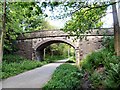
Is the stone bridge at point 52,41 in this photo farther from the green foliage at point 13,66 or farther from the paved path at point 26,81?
the paved path at point 26,81

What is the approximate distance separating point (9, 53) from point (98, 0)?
15504 millimetres

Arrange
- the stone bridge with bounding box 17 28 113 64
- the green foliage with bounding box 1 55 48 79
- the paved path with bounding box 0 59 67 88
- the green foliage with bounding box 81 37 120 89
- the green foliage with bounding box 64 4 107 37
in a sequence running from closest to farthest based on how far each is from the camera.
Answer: the green foliage with bounding box 81 37 120 89
the green foliage with bounding box 64 4 107 37
the paved path with bounding box 0 59 67 88
the green foliage with bounding box 1 55 48 79
the stone bridge with bounding box 17 28 113 64

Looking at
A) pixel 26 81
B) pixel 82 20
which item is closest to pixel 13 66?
pixel 26 81

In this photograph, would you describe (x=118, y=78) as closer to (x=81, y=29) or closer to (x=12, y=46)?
(x=81, y=29)

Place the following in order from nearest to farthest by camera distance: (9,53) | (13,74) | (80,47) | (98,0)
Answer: (98,0) → (13,74) → (80,47) → (9,53)

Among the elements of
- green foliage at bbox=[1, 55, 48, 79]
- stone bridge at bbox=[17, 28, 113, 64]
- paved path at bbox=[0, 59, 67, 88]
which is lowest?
paved path at bbox=[0, 59, 67, 88]

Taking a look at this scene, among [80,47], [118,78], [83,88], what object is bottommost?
[83,88]

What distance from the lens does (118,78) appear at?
680 cm

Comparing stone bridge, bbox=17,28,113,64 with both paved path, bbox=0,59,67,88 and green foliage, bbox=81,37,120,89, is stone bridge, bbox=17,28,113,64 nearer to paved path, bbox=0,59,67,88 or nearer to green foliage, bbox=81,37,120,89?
green foliage, bbox=81,37,120,89

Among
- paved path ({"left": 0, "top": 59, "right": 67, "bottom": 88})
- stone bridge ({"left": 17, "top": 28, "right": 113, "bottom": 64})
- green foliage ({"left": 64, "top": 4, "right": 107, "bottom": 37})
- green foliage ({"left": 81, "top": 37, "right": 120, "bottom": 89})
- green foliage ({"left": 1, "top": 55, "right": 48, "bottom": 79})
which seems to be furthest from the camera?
stone bridge ({"left": 17, "top": 28, "right": 113, "bottom": 64})

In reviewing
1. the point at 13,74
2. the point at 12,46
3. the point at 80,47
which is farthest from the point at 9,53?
the point at 13,74

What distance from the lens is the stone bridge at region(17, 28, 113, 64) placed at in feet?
60.8

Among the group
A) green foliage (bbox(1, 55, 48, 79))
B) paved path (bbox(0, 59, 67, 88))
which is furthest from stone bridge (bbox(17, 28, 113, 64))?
paved path (bbox(0, 59, 67, 88))

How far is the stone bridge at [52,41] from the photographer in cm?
1853
